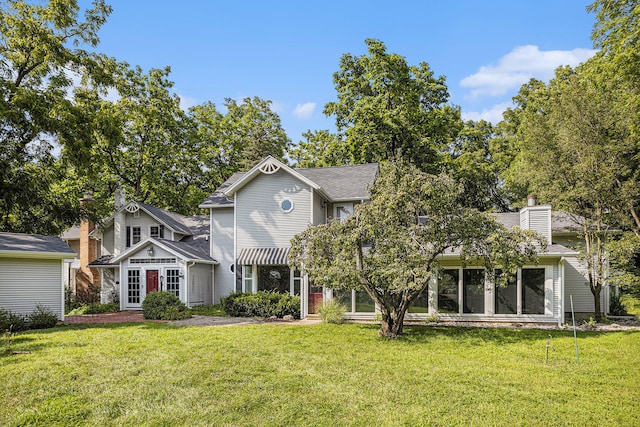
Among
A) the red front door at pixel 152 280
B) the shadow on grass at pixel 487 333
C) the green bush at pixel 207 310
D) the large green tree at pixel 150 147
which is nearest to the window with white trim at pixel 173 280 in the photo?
the red front door at pixel 152 280

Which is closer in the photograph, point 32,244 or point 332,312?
point 332,312

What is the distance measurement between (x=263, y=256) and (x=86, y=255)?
13.7 meters

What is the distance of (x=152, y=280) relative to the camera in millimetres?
22891

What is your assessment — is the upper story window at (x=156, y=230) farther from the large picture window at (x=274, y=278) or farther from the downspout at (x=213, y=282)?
the large picture window at (x=274, y=278)

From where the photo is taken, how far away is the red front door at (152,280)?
74.9 ft

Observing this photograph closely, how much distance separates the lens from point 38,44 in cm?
2072

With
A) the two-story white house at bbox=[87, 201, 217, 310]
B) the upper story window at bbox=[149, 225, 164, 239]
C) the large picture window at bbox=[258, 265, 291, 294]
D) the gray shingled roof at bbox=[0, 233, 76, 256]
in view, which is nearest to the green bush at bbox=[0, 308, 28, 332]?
the gray shingled roof at bbox=[0, 233, 76, 256]

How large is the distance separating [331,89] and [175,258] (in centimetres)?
2002

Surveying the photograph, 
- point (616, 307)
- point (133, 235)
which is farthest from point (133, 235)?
point (616, 307)

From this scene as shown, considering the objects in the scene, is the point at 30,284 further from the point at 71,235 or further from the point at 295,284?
the point at 71,235

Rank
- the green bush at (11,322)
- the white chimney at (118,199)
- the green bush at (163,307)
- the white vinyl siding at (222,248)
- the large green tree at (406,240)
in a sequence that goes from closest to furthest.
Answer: the large green tree at (406,240) < the green bush at (11,322) < the green bush at (163,307) < the white vinyl siding at (222,248) < the white chimney at (118,199)

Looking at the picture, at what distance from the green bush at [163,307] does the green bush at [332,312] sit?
625cm

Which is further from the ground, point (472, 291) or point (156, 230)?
point (156, 230)

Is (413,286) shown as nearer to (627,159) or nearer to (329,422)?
(329,422)
